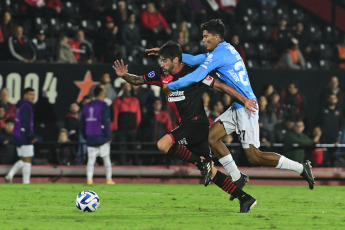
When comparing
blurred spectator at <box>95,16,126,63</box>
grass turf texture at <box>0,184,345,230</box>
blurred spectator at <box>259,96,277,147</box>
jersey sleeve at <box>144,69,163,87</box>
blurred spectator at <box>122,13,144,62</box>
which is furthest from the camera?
blurred spectator at <box>122,13,144,62</box>

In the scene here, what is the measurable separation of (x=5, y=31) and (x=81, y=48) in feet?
5.82

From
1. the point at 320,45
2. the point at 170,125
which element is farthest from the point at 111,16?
the point at 320,45

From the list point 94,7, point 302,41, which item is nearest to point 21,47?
point 94,7

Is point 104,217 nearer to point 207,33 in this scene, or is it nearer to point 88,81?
point 207,33

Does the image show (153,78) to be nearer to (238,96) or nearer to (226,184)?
(238,96)

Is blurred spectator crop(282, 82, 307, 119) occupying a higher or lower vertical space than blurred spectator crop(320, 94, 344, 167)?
higher

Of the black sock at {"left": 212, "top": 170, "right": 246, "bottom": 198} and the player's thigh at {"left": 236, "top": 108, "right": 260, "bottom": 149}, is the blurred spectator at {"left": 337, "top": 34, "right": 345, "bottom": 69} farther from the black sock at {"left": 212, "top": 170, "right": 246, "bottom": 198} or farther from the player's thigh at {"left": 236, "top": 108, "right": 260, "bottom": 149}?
the black sock at {"left": 212, "top": 170, "right": 246, "bottom": 198}

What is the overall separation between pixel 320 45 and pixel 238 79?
43.0 ft

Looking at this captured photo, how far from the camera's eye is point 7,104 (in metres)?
18.0

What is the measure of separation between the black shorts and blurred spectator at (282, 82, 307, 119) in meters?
9.31

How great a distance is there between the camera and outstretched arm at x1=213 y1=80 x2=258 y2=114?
963 centimetres

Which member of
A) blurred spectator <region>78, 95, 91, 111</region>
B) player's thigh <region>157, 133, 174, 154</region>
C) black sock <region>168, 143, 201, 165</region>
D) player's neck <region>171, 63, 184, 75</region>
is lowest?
→ black sock <region>168, 143, 201, 165</region>

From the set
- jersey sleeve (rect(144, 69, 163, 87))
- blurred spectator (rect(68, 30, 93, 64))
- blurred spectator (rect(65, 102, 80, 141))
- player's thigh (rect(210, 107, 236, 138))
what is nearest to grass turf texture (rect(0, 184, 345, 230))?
player's thigh (rect(210, 107, 236, 138))

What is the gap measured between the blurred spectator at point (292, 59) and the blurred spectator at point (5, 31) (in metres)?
6.73
